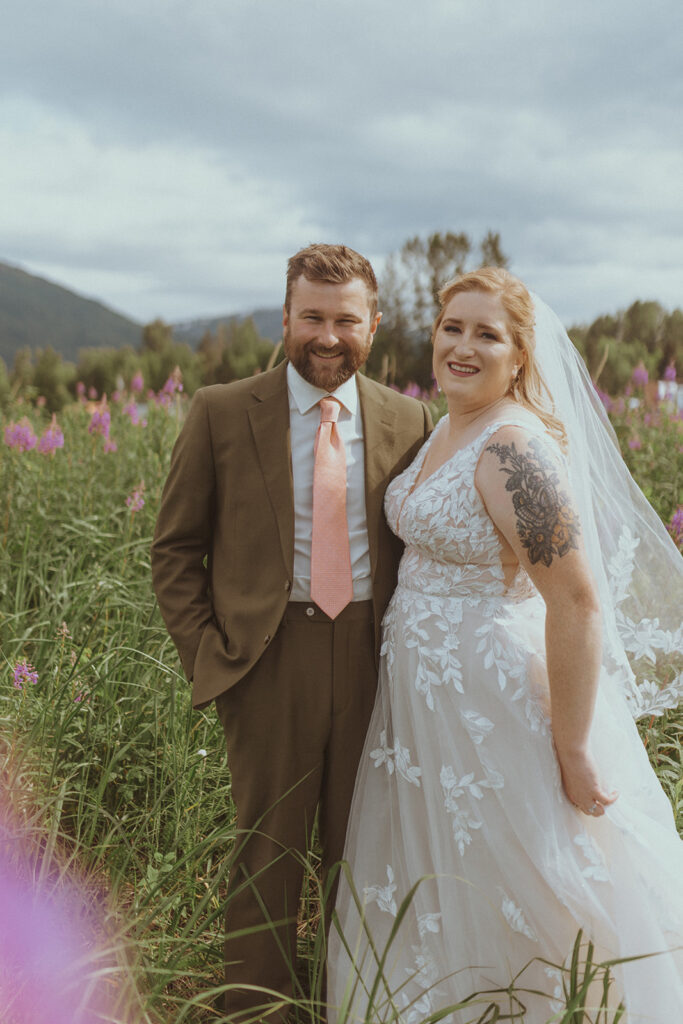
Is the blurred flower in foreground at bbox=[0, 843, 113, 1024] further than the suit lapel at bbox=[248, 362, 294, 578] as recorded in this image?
No

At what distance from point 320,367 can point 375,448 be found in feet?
1.01

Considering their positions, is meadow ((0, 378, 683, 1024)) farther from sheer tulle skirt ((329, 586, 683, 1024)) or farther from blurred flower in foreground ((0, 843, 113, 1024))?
sheer tulle skirt ((329, 586, 683, 1024))

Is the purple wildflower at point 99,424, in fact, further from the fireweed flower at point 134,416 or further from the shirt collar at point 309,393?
the shirt collar at point 309,393

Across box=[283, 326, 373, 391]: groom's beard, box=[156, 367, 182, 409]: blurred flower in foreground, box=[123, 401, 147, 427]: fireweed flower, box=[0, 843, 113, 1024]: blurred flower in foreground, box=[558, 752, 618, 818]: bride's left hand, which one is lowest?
box=[0, 843, 113, 1024]: blurred flower in foreground

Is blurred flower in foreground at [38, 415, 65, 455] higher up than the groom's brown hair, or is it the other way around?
the groom's brown hair

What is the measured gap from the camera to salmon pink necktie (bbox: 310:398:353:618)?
2453 millimetres

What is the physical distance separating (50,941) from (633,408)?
6688 millimetres

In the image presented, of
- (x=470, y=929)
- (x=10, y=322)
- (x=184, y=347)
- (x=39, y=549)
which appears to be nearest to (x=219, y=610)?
(x=470, y=929)

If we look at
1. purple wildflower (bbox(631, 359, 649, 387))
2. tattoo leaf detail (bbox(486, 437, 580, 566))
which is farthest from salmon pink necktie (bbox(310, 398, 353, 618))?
purple wildflower (bbox(631, 359, 649, 387))

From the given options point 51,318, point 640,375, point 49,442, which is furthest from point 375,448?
point 51,318

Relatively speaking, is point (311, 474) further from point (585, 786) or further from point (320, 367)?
point (585, 786)

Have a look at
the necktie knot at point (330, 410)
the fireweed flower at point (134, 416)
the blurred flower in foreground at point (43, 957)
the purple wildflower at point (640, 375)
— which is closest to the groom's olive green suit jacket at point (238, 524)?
the necktie knot at point (330, 410)

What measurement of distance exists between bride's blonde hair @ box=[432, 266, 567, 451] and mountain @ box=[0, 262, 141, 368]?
107993 mm

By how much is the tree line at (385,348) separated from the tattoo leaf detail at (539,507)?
1181 centimetres
